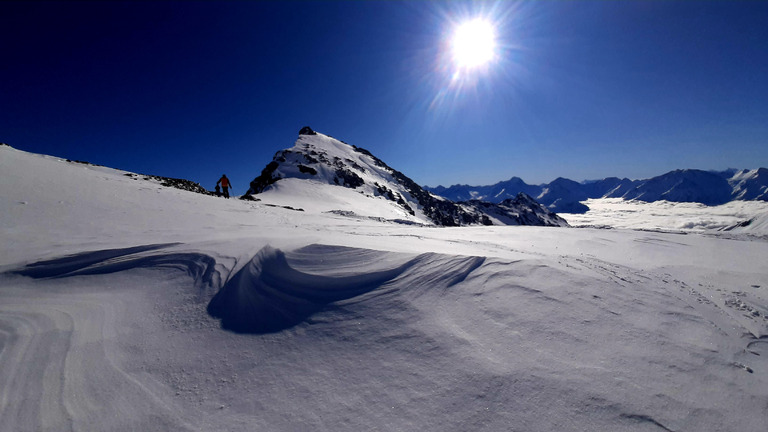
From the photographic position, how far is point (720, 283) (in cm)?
617

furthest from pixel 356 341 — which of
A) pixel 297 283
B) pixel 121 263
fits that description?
pixel 121 263

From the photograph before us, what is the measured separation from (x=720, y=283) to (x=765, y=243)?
24.8ft

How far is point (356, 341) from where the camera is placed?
3486mm

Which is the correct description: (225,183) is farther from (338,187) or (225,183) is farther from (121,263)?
(338,187)

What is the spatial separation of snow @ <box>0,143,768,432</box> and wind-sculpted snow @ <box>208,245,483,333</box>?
31 mm

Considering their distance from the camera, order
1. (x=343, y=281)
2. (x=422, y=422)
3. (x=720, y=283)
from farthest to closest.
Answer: (x=720, y=283), (x=343, y=281), (x=422, y=422)

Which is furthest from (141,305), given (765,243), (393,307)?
(765,243)

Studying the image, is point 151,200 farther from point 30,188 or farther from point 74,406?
point 74,406

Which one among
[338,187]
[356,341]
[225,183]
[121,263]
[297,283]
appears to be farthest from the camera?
[338,187]

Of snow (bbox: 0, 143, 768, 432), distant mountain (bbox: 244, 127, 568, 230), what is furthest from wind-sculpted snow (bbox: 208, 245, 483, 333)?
distant mountain (bbox: 244, 127, 568, 230)

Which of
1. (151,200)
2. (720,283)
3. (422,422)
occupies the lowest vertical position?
(422,422)

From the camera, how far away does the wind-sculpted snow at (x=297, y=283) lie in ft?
13.1

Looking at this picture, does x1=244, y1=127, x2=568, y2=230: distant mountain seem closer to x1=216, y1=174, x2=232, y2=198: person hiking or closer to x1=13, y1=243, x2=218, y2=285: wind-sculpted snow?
x1=216, y1=174, x2=232, y2=198: person hiking

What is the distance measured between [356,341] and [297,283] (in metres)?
1.78
